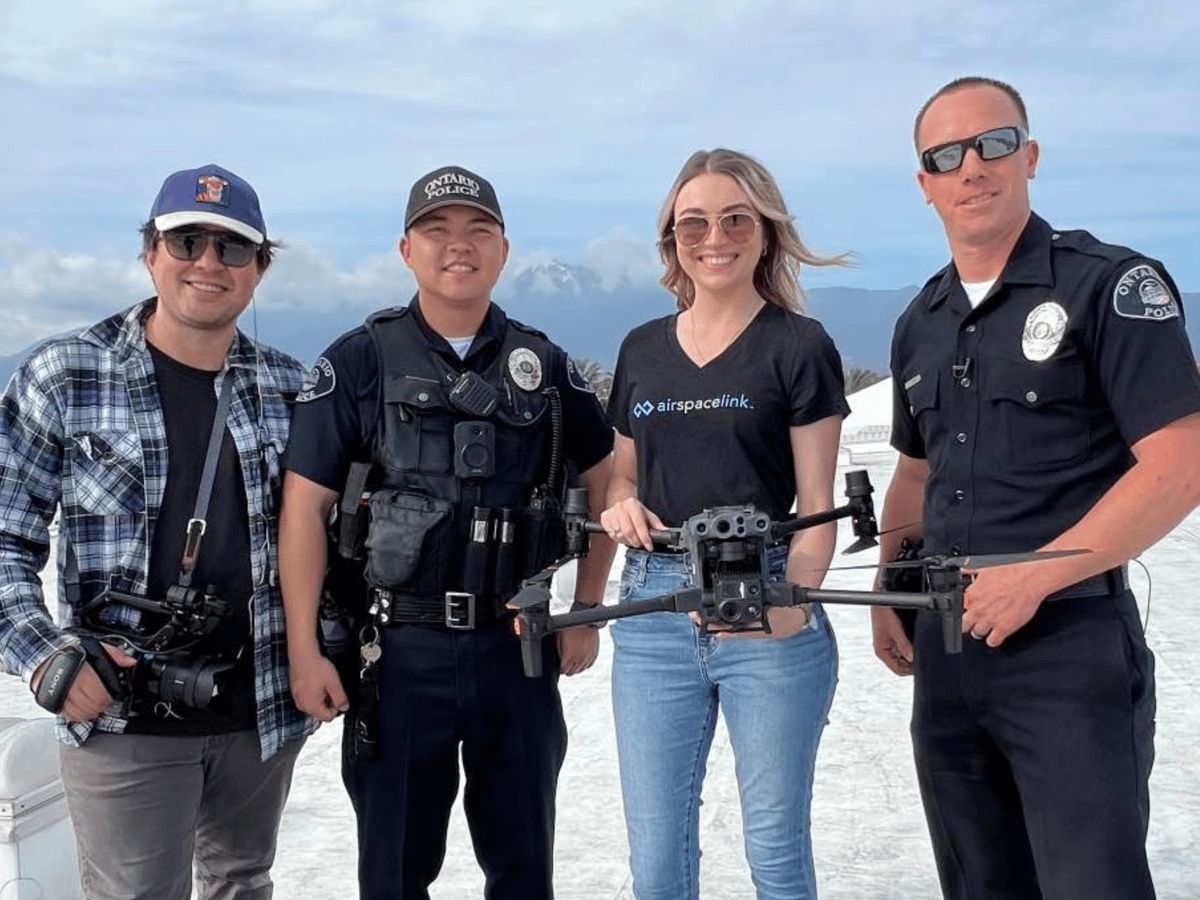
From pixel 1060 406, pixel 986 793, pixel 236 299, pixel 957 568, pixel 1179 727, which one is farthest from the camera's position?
pixel 1179 727

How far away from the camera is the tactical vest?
3.43 m

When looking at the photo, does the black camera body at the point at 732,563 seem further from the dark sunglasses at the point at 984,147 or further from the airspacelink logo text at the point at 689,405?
the dark sunglasses at the point at 984,147

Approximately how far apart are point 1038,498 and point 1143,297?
56cm

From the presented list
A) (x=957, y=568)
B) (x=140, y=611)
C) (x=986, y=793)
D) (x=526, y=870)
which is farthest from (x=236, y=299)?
(x=986, y=793)

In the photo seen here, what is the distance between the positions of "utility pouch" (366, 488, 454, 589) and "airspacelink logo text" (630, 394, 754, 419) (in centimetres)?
66

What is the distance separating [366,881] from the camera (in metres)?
3.51

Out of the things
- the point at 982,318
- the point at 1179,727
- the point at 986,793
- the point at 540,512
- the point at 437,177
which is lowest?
the point at 1179,727

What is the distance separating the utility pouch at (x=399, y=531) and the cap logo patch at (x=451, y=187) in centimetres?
93

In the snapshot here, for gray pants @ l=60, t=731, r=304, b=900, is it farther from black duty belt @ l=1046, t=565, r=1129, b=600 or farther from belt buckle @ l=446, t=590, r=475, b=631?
black duty belt @ l=1046, t=565, r=1129, b=600

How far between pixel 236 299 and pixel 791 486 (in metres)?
1.76

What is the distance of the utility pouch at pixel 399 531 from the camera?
3.40 meters

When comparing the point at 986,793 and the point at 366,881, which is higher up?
the point at 986,793

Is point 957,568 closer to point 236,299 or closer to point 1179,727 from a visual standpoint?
point 236,299

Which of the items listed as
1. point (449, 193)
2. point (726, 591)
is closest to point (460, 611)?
point (726, 591)
